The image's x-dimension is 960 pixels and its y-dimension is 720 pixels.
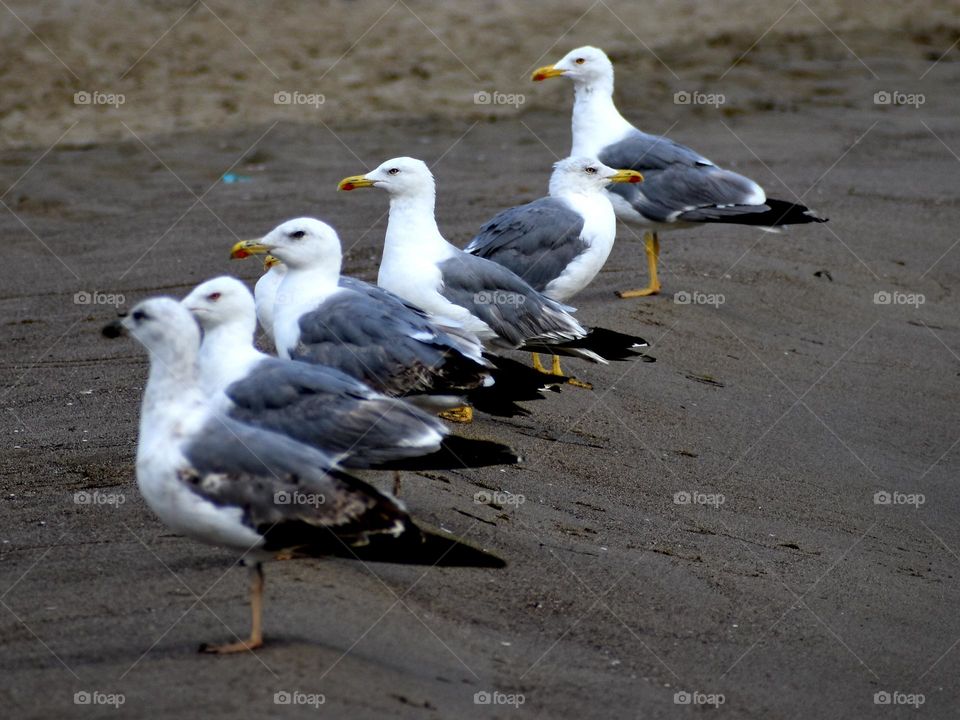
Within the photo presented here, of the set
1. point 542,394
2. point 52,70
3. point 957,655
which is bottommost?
point 957,655

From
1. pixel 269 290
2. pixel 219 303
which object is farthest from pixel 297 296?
pixel 219 303

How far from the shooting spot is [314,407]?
17.9ft

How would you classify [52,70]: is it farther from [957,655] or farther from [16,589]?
[957,655]

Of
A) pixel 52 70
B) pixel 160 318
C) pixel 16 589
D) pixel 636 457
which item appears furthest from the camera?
pixel 52 70

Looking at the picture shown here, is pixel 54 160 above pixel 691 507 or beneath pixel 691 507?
above

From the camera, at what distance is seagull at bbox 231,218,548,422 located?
20.6 ft

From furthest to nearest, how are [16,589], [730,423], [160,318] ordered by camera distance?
1. [730,423]
2. [16,589]
3. [160,318]

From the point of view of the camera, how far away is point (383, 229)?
11688mm

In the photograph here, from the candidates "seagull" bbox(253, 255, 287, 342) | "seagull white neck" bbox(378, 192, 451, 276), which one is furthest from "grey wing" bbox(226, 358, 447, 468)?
"seagull white neck" bbox(378, 192, 451, 276)

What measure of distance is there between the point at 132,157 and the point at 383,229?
397 cm

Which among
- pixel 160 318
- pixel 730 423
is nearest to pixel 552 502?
pixel 730 423

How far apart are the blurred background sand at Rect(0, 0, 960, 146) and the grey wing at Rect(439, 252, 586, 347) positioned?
8.65 m

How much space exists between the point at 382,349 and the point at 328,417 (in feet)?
2.99

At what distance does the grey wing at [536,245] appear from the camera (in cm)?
830
